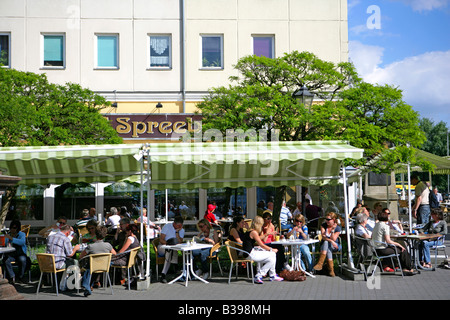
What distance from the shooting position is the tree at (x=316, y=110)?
1372cm

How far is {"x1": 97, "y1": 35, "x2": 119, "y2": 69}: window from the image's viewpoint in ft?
71.7

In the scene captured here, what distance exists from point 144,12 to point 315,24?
685cm

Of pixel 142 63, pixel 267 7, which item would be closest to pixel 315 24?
pixel 267 7

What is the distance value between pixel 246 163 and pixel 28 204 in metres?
12.0

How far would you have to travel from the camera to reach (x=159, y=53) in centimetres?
2208

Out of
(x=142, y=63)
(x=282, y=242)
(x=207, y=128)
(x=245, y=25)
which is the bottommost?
(x=282, y=242)

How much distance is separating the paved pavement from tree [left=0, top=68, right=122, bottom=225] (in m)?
5.10

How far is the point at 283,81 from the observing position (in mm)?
15328

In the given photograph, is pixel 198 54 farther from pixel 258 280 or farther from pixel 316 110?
pixel 258 280

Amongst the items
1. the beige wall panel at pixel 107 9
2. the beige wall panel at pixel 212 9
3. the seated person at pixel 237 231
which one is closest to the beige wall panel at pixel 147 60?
the beige wall panel at pixel 107 9

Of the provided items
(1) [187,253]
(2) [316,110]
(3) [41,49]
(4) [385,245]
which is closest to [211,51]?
(3) [41,49]

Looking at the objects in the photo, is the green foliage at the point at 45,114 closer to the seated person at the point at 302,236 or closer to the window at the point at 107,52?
the window at the point at 107,52
